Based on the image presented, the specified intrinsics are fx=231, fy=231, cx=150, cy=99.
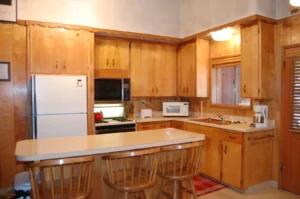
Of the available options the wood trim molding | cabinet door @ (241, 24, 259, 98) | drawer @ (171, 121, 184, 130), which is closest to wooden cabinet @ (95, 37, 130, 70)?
the wood trim molding

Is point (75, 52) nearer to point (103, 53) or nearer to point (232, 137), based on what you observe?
point (103, 53)

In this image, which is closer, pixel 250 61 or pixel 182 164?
pixel 182 164

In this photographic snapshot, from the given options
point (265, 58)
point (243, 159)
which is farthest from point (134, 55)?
point (243, 159)

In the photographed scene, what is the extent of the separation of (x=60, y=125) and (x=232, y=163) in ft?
8.55

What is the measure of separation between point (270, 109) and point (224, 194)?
1.48 m

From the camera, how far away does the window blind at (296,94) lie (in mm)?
3301

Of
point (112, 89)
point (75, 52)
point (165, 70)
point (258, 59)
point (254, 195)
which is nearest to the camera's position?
point (254, 195)

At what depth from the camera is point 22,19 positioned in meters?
3.42

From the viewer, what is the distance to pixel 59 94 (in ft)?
11.2

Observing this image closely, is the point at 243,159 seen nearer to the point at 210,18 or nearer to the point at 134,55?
the point at 210,18

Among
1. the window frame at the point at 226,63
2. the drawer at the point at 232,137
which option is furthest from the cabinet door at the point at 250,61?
the drawer at the point at 232,137

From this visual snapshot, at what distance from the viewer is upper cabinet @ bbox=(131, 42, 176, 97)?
4.60m

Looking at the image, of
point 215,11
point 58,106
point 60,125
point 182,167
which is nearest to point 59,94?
point 58,106

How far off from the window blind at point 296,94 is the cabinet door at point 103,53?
9.87 feet
